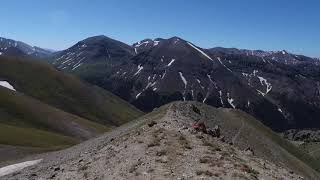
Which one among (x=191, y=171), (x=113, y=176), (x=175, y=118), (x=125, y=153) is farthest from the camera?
(x=175, y=118)

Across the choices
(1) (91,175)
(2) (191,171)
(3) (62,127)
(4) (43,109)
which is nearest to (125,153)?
(1) (91,175)

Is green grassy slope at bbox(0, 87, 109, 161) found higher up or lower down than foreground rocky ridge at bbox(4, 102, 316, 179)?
lower down

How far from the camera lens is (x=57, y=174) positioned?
3409cm

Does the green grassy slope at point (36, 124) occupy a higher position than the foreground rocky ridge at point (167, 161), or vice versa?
the foreground rocky ridge at point (167, 161)

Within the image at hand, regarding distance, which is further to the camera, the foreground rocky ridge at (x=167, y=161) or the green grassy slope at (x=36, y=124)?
the green grassy slope at (x=36, y=124)

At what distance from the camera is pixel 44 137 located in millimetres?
114688

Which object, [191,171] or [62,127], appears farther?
[62,127]

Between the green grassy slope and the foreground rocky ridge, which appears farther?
the green grassy slope

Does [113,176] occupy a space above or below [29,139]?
above

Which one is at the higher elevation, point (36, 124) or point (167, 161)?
point (167, 161)

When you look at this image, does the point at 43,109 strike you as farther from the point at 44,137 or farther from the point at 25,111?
the point at 44,137

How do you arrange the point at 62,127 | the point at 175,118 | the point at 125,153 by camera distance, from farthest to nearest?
the point at 62,127, the point at 175,118, the point at 125,153

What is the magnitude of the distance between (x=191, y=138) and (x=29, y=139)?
80.2 meters

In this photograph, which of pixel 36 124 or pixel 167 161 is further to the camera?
pixel 36 124
